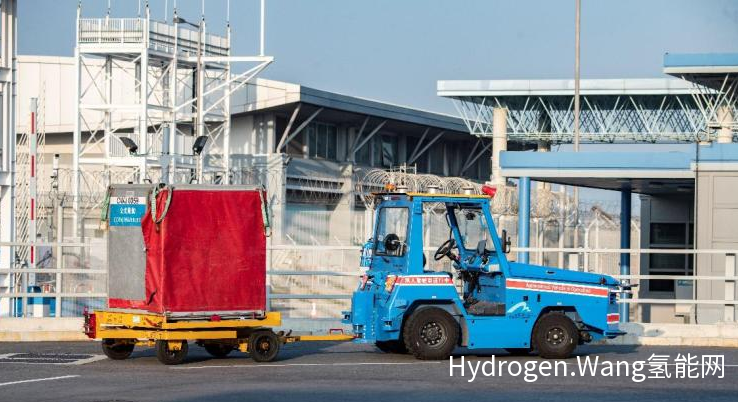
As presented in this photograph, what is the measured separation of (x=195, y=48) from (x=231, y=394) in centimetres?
3550

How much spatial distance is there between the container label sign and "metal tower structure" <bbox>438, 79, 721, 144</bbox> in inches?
2003

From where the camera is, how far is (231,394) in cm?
1291

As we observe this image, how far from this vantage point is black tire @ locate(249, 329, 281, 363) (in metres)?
16.3

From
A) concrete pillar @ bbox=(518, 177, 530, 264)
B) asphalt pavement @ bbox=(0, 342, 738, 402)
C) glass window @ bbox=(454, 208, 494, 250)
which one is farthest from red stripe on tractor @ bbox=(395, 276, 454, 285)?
concrete pillar @ bbox=(518, 177, 530, 264)

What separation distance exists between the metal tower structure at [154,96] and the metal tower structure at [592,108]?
22086 mm

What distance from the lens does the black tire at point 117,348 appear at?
1652 centimetres

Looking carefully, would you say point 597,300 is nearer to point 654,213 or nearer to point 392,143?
point 654,213

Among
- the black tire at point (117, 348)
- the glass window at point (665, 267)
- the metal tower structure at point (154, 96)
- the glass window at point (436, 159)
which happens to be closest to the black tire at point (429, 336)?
the black tire at point (117, 348)

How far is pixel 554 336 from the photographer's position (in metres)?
16.8

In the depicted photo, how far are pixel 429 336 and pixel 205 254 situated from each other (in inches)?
125

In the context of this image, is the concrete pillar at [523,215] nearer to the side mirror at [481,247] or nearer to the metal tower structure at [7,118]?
the metal tower structure at [7,118]

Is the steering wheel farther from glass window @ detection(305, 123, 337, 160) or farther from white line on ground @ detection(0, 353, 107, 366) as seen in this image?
glass window @ detection(305, 123, 337, 160)

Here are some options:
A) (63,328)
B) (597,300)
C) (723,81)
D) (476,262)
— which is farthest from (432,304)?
(723,81)

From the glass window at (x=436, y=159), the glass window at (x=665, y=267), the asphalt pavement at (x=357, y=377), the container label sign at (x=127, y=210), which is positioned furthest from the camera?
the glass window at (x=436, y=159)
